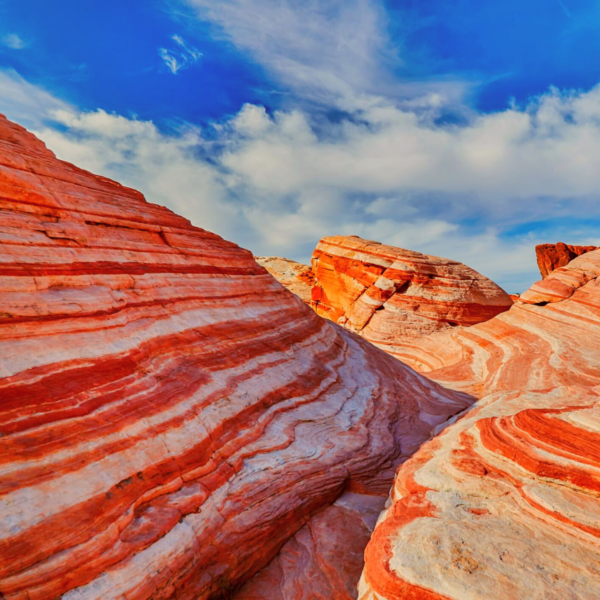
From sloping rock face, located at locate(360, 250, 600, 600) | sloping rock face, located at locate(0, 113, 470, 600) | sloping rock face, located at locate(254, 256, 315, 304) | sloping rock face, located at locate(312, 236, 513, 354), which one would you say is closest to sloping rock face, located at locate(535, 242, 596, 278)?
sloping rock face, located at locate(312, 236, 513, 354)

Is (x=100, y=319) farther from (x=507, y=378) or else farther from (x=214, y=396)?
(x=507, y=378)

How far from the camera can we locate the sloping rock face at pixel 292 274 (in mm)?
36438

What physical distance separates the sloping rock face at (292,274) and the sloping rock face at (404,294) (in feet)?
21.3

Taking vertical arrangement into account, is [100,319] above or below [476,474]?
above

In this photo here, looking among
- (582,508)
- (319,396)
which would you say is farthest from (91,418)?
(582,508)

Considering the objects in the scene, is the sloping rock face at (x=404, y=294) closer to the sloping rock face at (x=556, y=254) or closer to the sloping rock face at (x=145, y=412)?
the sloping rock face at (x=145, y=412)

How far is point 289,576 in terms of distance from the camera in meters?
5.00

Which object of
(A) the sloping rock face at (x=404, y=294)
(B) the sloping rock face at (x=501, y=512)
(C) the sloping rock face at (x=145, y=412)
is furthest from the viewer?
(A) the sloping rock face at (x=404, y=294)

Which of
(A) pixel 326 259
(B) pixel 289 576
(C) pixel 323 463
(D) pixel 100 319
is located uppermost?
(A) pixel 326 259

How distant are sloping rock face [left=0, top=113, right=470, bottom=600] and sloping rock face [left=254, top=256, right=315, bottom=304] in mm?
26700

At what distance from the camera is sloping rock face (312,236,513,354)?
83.4ft

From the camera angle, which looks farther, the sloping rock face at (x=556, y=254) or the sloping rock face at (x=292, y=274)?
the sloping rock face at (x=556, y=254)

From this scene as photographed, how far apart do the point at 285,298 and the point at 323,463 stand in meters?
5.13

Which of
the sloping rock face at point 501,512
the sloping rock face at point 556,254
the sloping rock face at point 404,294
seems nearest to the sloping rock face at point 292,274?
the sloping rock face at point 404,294
